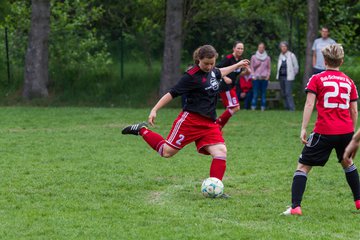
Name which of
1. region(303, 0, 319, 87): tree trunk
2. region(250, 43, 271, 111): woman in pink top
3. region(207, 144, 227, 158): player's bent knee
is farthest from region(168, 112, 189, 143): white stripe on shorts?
region(303, 0, 319, 87): tree trunk

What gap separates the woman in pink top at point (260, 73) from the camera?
21.8 metres

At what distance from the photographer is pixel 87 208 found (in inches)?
329

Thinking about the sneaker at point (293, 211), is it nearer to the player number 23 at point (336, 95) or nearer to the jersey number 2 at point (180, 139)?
the player number 23 at point (336, 95)

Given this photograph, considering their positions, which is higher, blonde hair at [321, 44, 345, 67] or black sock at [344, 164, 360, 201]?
blonde hair at [321, 44, 345, 67]

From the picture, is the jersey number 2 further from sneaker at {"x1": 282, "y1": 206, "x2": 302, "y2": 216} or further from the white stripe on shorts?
sneaker at {"x1": 282, "y1": 206, "x2": 302, "y2": 216}

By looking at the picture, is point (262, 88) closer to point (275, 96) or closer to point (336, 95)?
point (275, 96)

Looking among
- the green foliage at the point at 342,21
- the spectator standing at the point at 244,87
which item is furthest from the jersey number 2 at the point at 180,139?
the green foliage at the point at 342,21

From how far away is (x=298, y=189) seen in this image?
8102 millimetres

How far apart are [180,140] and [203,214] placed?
1501 mm

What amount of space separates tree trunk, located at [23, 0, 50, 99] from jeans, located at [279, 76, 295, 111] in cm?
675

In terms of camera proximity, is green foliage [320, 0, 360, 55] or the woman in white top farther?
green foliage [320, 0, 360, 55]

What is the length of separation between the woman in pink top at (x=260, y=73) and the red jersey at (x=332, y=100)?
13561 mm

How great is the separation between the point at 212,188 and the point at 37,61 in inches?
631

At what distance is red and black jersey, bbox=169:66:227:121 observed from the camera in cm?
934
